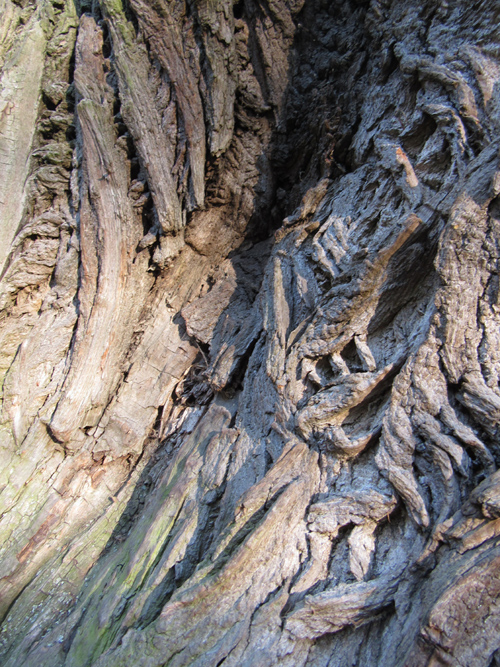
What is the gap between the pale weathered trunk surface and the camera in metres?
2.38

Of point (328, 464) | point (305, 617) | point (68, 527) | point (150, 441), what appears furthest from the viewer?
point (150, 441)

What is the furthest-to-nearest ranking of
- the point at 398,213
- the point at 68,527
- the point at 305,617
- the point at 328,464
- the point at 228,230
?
1. the point at 228,230
2. the point at 68,527
3. the point at 398,213
4. the point at 328,464
5. the point at 305,617

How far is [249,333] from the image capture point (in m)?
4.25

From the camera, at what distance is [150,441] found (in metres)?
4.41

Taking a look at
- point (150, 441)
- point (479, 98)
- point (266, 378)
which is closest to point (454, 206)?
point (479, 98)

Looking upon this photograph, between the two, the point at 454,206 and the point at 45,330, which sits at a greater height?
the point at 45,330

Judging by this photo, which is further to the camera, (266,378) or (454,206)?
(266,378)

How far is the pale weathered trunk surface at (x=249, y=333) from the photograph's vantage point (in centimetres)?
238

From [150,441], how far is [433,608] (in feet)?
10.7

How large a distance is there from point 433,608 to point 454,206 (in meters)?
2.77

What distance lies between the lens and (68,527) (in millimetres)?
3930

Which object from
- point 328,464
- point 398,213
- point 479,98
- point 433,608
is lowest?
point 433,608

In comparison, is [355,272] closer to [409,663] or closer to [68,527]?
[409,663]

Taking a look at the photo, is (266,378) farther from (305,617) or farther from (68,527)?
(68,527)
